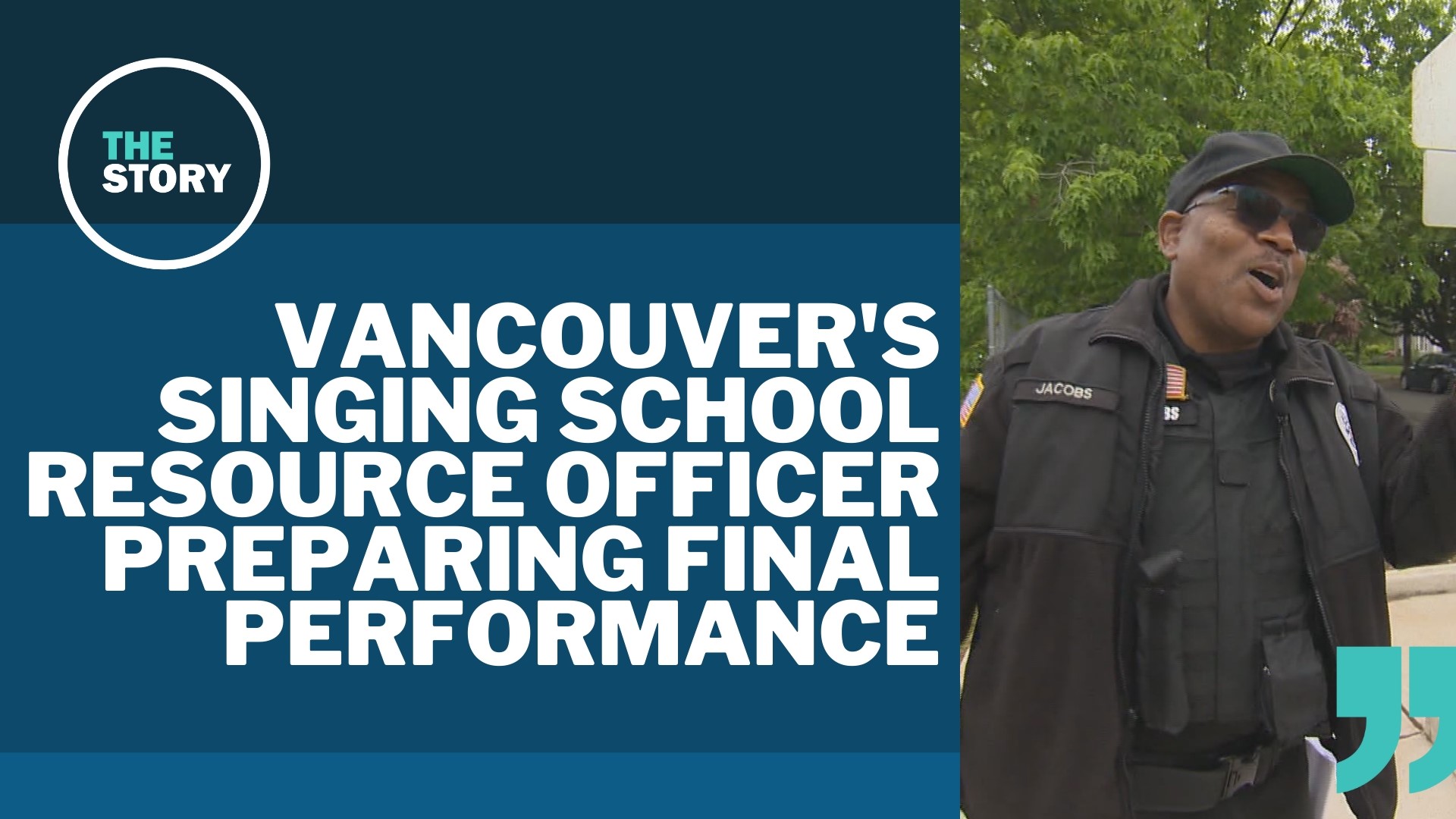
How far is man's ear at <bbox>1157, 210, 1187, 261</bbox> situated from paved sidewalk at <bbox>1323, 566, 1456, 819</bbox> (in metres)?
2.25

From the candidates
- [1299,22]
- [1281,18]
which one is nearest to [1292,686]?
[1281,18]

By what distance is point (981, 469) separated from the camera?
7.61 ft

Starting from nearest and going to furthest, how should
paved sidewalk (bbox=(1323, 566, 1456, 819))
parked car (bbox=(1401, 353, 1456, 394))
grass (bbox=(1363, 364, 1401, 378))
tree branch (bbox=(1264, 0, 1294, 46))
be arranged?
paved sidewalk (bbox=(1323, 566, 1456, 819)) → tree branch (bbox=(1264, 0, 1294, 46)) → parked car (bbox=(1401, 353, 1456, 394)) → grass (bbox=(1363, 364, 1401, 378))

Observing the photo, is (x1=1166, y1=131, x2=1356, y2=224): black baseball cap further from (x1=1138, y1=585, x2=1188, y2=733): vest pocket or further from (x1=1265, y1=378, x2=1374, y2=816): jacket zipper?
(x1=1138, y1=585, x2=1188, y2=733): vest pocket

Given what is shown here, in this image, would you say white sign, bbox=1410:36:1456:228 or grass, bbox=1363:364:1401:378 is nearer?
white sign, bbox=1410:36:1456:228

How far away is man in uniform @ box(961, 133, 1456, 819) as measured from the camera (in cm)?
218

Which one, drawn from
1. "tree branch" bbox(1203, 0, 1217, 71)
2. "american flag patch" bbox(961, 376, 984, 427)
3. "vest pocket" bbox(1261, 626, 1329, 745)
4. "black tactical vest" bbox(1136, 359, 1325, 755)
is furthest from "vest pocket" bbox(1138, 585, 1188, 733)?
"tree branch" bbox(1203, 0, 1217, 71)

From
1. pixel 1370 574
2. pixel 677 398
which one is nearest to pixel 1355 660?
pixel 1370 574

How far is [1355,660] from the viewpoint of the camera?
222cm

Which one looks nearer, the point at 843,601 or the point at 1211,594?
the point at 1211,594

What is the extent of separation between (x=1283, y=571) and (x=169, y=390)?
10.5ft

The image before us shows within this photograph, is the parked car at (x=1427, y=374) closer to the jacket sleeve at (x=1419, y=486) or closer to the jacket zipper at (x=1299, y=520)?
the jacket sleeve at (x=1419, y=486)

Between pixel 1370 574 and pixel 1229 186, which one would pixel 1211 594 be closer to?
pixel 1370 574

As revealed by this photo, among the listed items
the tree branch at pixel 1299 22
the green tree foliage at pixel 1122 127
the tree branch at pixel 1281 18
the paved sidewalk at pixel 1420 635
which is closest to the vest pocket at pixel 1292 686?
the paved sidewalk at pixel 1420 635
